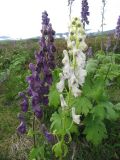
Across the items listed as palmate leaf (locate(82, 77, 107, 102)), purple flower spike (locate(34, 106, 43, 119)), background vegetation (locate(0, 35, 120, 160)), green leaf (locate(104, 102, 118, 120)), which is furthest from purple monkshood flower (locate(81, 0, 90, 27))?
purple flower spike (locate(34, 106, 43, 119))

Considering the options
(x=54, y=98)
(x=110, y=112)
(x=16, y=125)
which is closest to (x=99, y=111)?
(x=110, y=112)

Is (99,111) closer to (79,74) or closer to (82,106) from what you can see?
(82,106)

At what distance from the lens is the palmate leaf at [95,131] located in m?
5.63

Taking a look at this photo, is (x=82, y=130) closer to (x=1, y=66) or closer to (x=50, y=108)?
(x=50, y=108)

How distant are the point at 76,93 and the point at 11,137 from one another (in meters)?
2.83

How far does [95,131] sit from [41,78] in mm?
1039

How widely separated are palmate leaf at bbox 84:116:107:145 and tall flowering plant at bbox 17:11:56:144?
572 mm

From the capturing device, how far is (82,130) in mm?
6242

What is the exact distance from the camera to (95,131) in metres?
5.66

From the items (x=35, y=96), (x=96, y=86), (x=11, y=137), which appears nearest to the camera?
(x=35, y=96)

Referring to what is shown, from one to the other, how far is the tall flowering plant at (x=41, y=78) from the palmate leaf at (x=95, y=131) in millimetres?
572

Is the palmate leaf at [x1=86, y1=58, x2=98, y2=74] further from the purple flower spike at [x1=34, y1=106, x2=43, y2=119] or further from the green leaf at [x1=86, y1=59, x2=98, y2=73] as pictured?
the purple flower spike at [x1=34, y1=106, x2=43, y2=119]

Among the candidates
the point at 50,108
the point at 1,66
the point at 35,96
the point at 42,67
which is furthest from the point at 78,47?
the point at 1,66

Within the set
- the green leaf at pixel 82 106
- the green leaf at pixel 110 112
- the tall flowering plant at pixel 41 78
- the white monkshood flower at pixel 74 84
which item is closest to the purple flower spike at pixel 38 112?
the tall flowering plant at pixel 41 78
